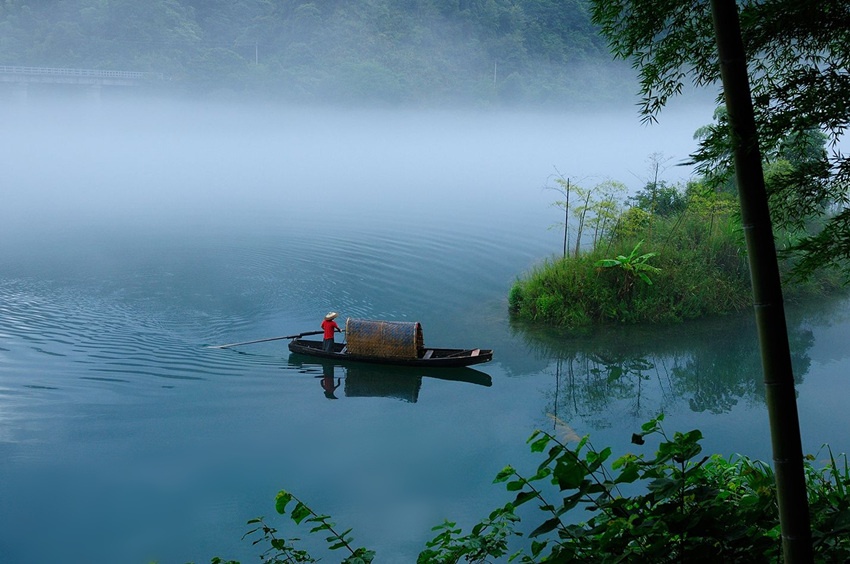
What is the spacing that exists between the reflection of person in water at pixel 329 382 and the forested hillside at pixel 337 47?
166 ft

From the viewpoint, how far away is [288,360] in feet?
37.1

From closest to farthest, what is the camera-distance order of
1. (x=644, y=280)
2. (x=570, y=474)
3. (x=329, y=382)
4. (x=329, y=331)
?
(x=570, y=474) → (x=329, y=382) → (x=329, y=331) → (x=644, y=280)

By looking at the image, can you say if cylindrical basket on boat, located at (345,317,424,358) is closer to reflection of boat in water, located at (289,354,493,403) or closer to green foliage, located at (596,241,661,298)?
reflection of boat in water, located at (289,354,493,403)

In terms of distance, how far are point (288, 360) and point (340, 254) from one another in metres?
7.06

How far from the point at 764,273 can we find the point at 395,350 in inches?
311

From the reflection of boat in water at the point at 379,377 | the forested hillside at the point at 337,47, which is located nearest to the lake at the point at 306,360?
the reflection of boat in water at the point at 379,377

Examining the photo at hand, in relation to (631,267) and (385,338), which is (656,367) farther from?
(385,338)

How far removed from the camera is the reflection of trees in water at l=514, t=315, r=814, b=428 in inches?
393

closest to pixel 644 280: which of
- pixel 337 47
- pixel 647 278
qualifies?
pixel 647 278

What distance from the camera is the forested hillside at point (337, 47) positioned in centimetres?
5841

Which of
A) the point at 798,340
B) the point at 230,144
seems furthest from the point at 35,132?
the point at 798,340

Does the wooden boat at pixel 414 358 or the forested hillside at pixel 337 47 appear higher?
the forested hillside at pixel 337 47

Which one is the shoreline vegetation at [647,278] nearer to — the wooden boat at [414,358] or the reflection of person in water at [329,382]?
the wooden boat at [414,358]

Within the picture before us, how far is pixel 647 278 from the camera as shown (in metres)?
12.9
